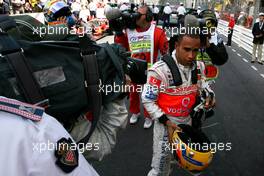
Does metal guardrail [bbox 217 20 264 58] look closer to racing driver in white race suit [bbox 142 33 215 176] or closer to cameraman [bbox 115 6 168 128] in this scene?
cameraman [bbox 115 6 168 128]

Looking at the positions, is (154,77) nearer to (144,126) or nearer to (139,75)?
(139,75)

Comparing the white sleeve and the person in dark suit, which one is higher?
the white sleeve

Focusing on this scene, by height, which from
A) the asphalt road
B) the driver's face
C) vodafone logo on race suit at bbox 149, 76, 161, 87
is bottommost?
the asphalt road

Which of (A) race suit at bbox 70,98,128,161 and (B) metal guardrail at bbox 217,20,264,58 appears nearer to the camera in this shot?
(A) race suit at bbox 70,98,128,161

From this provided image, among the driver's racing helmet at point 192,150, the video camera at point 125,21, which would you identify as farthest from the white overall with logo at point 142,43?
the driver's racing helmet at point 192,150

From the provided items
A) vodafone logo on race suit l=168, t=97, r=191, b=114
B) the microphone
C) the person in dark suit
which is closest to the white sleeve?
vodafone logo on race suit l=168, t=97, r=191, b=114

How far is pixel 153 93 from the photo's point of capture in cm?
244

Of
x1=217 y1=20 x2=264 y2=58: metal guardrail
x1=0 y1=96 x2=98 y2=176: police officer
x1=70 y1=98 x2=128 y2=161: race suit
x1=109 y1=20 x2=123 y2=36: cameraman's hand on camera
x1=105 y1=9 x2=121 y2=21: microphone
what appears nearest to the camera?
x1=0 y1=96 x2=98 y2=176: police officer

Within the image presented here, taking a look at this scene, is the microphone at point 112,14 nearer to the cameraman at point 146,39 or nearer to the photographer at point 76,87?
the cameraman at point 146,39

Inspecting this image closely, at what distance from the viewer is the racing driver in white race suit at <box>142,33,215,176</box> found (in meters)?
2.39

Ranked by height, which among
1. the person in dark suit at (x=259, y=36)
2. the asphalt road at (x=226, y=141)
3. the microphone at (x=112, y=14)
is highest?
the microphone at (x=112, y=14)

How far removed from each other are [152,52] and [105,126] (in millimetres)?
3027

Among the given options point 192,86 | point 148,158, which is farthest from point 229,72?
point 192,86

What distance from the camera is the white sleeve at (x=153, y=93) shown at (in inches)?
95.2
